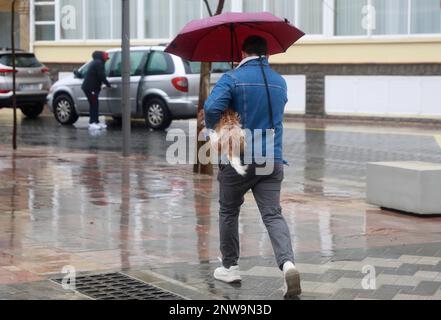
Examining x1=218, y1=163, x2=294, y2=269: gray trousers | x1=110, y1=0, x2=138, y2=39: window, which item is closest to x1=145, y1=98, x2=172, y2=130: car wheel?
x1=110, y1=0, x2=138, y2=39: window

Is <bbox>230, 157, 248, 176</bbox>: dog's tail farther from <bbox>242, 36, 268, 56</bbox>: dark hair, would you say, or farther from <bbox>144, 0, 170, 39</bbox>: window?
<bbox>144, 0, 170, 39</bbox>: window

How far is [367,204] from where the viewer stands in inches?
442

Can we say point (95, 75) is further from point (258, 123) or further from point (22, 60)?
point (258, 123)

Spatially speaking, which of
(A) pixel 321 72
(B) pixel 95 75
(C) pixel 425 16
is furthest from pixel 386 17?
(B) pixel 95 75

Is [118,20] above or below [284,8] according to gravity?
below

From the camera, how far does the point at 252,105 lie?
701 cm

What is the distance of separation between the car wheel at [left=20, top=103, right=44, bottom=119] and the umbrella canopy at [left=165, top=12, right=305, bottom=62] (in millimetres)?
18008

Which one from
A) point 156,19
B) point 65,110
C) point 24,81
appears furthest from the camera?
point 156,19

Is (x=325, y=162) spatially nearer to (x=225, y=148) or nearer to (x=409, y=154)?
(x=409, y=154)

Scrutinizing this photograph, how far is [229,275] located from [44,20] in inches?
1041

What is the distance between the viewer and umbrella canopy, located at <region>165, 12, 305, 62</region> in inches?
307

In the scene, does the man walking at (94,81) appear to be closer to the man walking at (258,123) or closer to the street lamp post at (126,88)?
the street lamp post at (126,88)

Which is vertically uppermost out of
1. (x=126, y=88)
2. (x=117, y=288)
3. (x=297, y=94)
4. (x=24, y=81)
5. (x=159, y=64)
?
(x=159, y=64)

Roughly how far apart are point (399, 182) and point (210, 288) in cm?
408
